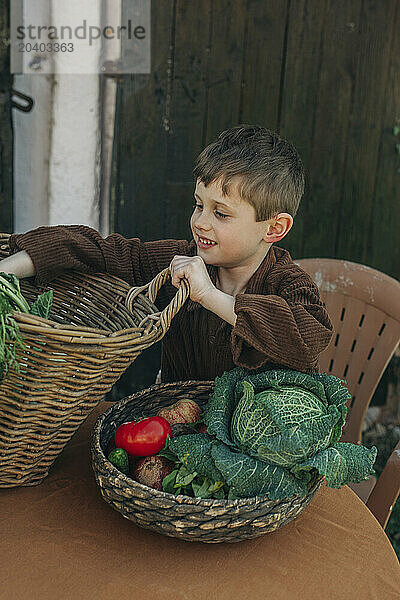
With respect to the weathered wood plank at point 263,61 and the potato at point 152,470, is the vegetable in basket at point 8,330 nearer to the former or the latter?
the potato at point 152,470

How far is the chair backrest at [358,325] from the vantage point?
2.74 meters

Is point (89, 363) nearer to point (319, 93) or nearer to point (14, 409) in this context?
point (14, 409)

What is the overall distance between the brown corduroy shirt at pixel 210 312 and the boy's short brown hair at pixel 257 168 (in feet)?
0.79

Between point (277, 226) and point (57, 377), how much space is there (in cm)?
97

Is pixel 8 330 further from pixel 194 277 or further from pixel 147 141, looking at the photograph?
pixel 147 141

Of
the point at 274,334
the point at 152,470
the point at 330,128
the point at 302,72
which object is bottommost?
the point at 152,470

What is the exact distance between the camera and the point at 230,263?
218cm

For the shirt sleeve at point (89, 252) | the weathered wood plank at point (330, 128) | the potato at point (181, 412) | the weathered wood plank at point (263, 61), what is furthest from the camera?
the weathered wood plank at point (330, 128)

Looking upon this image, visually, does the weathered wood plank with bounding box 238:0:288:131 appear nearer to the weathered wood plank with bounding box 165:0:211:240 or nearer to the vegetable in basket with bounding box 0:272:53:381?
the weathered wood plank with bounding box 165:0:211:240

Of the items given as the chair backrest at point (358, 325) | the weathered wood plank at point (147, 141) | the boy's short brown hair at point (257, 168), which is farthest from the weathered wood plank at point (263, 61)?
the boy's short brown hair at point (257, 168)

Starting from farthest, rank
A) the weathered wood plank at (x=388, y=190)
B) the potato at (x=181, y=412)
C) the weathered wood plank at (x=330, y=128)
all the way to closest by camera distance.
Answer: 1. the weathered wood plank at (x=388, y=190)
2. the weathered wood plank at (x=330, y=128)
3. the potato at (x=181, y=412)

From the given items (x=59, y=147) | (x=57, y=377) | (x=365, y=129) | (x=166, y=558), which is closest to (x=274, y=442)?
(x=166, y=558)

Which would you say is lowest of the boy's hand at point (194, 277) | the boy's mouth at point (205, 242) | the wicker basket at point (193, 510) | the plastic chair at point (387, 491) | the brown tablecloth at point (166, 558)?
the plastic chair at point (387, 491)

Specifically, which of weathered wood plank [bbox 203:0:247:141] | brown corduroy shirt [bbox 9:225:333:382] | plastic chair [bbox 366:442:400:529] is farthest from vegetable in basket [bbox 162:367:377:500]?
weathered wood plank [bbox 203:0:247:141]
